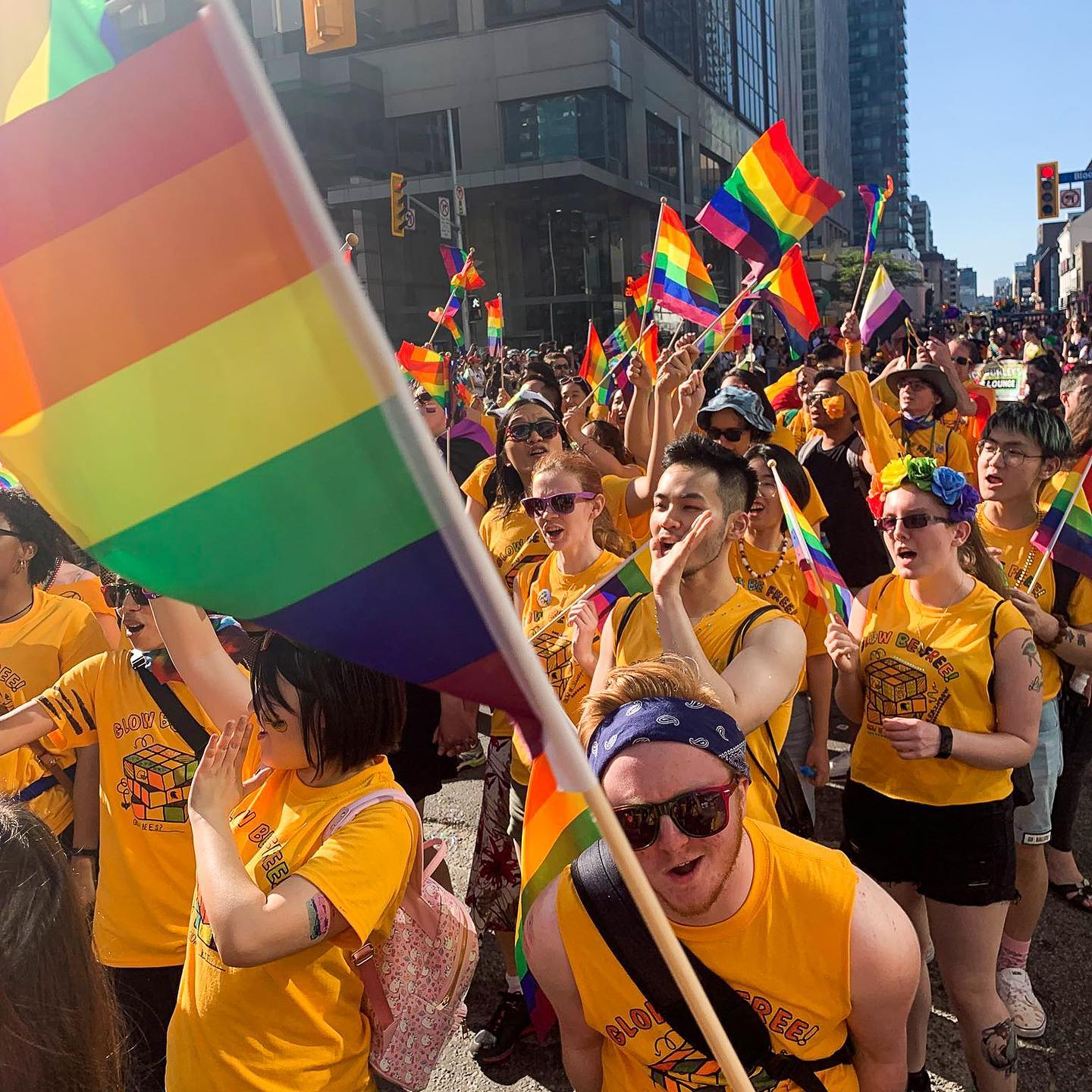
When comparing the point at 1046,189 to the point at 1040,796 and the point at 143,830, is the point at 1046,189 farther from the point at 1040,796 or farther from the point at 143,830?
the point at 143,830

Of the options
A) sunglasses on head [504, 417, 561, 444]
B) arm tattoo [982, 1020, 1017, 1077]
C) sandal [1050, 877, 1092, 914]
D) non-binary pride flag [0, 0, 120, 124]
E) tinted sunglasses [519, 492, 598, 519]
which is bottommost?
sandal [1050, 877, 1092, 914]

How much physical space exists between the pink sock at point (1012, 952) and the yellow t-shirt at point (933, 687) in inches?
32.4

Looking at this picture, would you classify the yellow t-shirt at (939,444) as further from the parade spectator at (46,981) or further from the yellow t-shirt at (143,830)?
the parade spectator at (46,981)

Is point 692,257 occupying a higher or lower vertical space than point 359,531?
higher

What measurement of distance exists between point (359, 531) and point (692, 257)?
6.34 m

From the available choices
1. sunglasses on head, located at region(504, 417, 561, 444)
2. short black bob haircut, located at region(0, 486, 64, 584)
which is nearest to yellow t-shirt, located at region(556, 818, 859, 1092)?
short black bob haircut, located at region(0, 486, 64, 584)

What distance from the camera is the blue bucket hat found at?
15.4ft

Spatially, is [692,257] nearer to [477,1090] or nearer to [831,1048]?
[477,1090]

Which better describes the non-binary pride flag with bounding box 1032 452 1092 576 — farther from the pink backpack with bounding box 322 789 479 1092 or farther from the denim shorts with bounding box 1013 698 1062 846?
the pink backpack with bounding box 322 789 479 1092

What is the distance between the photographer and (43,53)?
4.25ft

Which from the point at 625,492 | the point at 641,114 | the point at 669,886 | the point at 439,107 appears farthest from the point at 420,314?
the point at 669,886

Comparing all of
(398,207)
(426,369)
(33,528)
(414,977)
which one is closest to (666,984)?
(414,977)

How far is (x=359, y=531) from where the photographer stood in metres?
1.20

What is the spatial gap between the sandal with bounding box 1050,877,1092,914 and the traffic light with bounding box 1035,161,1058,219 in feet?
85.9
